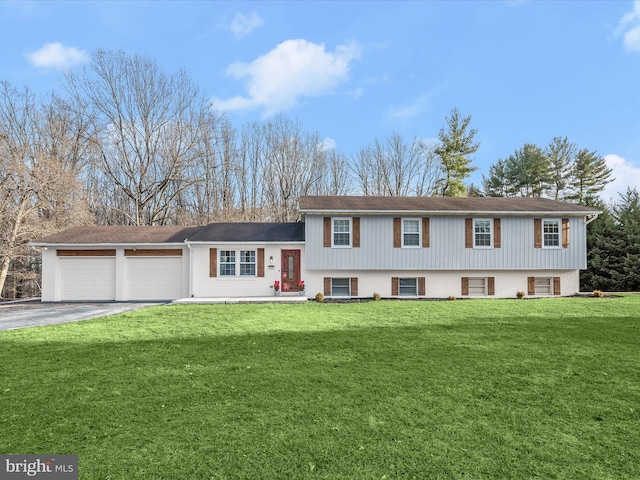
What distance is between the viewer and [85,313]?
12.9 metres

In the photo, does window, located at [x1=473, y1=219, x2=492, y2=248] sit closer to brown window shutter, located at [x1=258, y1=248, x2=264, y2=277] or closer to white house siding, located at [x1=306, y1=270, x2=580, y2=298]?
white house siding, located at [x1=306, y1=270, x2=580, y2=298]

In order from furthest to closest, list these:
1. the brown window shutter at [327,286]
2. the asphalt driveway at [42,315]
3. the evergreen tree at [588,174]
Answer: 1. the evergreen tree at [588,174]
2. the brown window shutter at [327,286]
3. the asphalt driveway at [42,315]

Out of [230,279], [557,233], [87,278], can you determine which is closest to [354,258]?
[230,279]

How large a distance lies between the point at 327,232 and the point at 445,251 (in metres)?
5.44

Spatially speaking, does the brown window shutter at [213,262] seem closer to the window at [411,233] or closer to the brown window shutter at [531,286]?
the window at [411,233]

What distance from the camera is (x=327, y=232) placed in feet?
55.2

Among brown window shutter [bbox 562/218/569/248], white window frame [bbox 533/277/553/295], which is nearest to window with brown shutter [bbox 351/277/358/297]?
white window frame [bbox 533/277/553/295]

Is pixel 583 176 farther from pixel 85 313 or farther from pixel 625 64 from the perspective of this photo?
pixel 85 313

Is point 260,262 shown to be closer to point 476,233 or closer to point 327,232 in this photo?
point 327,232

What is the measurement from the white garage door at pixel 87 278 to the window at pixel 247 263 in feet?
19.7

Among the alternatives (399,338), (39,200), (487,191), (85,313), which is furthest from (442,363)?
(487,191)

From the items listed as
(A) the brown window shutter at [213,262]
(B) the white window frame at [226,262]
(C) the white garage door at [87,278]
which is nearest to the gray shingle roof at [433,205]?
(B) the white window frame at [226,262]

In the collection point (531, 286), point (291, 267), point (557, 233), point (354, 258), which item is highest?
point (557, 233)

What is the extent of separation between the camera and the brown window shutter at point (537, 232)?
56.4ft
